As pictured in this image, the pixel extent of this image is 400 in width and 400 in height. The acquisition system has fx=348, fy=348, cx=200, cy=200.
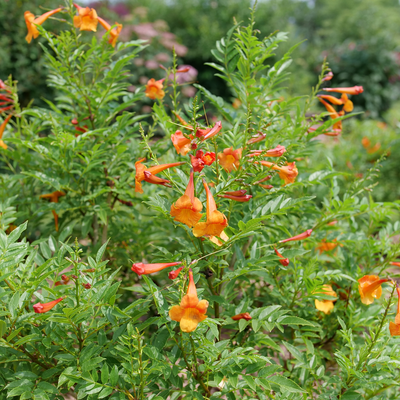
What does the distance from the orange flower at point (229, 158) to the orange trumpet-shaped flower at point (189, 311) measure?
2.19ft

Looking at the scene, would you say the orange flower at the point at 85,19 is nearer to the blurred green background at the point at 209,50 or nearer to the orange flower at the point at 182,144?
the orange flower at the point at 182,144

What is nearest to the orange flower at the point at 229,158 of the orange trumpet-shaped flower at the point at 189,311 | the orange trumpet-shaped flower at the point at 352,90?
the orange trumpet-shaped flower at the point at 189,311

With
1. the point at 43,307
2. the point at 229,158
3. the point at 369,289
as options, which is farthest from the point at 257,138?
the point at 43,307

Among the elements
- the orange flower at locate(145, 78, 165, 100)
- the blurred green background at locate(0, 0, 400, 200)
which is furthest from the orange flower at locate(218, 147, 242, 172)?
the blurred green background at locate(0, 0, 400, 200)

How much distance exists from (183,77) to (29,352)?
9037mm

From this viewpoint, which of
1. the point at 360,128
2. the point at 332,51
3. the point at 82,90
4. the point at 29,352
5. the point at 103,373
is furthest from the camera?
the point at 332,51

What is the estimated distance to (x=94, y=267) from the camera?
1517mm

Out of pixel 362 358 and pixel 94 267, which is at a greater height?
pixel 94 267

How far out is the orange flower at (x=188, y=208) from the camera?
1244mm

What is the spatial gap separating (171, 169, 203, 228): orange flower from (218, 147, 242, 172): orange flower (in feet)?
1.17

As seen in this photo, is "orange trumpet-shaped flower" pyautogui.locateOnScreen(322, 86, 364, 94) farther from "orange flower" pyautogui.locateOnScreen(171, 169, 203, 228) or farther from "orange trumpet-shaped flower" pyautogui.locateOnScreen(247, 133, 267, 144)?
"orange flower" pyautogui.locateOnScreen(171, 169, 203, 228)

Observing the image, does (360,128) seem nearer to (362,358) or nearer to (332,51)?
(362,358)

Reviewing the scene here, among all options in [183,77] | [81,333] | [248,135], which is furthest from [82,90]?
[183,77]

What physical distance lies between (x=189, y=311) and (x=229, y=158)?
76 centimetres
